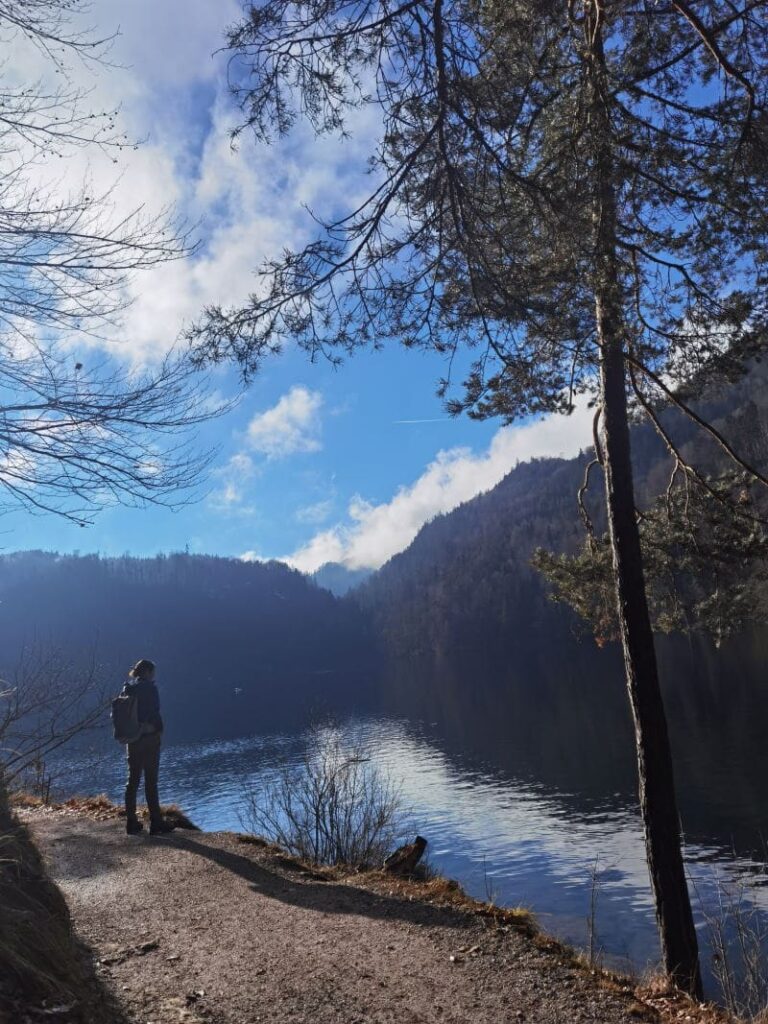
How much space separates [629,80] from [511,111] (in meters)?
1.66

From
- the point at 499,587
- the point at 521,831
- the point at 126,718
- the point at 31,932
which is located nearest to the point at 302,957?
the point at 31,932

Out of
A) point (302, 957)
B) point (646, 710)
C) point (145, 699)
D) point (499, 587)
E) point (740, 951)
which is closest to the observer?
point (302, 957)

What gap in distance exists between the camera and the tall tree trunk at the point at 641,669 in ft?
21.3

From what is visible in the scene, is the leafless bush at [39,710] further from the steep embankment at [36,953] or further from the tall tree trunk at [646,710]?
the tall tree trunk at [646,710]

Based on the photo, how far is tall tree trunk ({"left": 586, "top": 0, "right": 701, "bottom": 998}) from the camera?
6.49m

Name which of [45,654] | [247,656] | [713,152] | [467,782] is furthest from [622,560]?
[247,656]

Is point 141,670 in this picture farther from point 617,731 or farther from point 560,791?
point 617,731

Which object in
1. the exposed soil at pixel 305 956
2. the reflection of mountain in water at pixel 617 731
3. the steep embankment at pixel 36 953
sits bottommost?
the reflection of mountain in water at pixel 617 731

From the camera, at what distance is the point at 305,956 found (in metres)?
5.09

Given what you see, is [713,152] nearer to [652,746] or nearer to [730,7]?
[730,7]

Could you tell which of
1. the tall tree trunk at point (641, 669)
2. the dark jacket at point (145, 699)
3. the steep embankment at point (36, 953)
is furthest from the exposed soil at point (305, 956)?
the tall tree trunk at point (641, 669)

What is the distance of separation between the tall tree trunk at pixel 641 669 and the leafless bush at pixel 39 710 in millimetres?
4971

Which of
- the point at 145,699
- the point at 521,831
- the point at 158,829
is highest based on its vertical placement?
the point at 145,699

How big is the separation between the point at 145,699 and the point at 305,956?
182 inches
